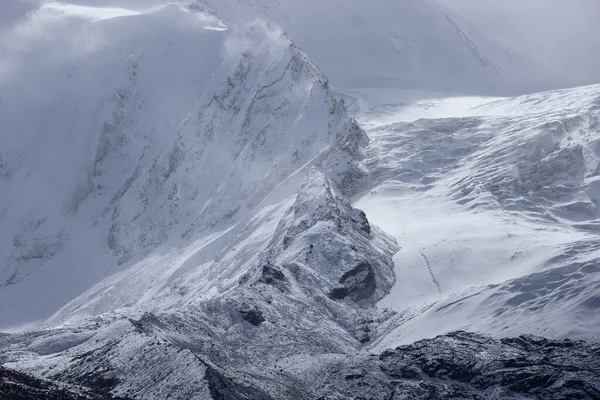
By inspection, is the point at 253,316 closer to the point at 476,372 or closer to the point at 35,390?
the point at 476,372

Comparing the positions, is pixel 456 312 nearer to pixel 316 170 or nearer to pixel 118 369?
pixel 118 369

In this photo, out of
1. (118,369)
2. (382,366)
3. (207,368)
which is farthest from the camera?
(382,366)

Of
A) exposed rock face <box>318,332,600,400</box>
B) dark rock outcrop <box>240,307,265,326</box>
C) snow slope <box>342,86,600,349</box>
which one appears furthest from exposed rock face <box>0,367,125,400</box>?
snow slope <box>342,86,600,349</box>

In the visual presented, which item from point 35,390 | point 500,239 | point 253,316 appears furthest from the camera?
point 500,239

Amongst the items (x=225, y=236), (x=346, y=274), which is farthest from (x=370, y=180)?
(x=346, y=274)

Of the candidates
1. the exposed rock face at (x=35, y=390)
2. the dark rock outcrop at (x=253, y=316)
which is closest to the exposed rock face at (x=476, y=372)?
the dark rock outcrop at (x=253, y=316)

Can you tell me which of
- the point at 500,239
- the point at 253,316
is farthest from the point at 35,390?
the point at 500,239
